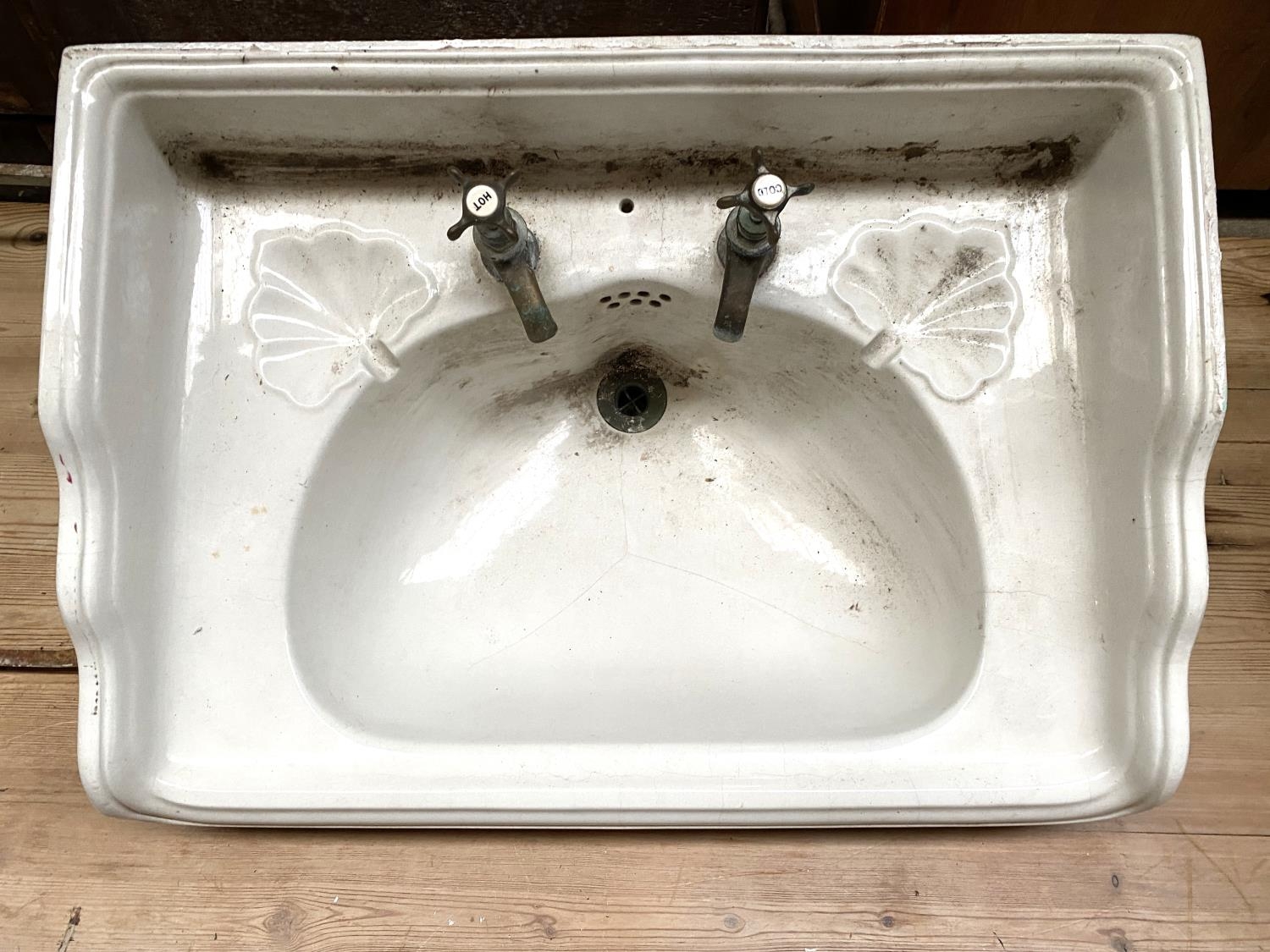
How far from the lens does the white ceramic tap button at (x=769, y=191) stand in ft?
1.65

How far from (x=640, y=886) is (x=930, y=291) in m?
0.54

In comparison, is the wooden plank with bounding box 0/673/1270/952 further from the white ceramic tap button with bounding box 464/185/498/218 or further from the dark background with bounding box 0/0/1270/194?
the dark background with bounding box 0/0/1270/194

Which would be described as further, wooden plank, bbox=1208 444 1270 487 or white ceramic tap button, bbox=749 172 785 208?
wooden plank, bbox=1208 444 1270 487

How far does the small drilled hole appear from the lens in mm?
775

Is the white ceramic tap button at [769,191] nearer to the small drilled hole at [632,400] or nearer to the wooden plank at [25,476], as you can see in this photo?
the small drilled hole at [632,400]

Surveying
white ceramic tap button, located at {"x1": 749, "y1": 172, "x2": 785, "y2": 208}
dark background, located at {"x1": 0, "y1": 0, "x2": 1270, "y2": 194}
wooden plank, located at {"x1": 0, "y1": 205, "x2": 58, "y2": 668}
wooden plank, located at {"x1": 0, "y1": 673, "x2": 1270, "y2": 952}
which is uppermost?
dark background, located at {"x1": 0, "y1": 0, "x2": 1270, "y2": 194}

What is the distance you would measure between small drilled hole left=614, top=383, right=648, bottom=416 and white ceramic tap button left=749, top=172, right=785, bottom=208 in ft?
0.96

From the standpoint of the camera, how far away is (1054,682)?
0.59m

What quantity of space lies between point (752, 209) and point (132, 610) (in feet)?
1.70

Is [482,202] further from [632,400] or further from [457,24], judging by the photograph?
[457,24]

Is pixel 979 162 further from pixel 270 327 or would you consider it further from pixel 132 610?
pixel 132 610

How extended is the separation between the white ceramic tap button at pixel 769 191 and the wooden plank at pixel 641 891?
499 mm

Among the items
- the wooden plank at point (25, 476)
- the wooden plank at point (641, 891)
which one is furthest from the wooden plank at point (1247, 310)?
the wooden plank at point (25, 476)

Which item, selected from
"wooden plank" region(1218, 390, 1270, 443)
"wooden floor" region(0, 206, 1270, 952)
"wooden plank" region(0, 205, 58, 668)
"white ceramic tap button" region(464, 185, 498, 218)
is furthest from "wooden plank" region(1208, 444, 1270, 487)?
"wooden plank" region(0, 205, 58, 668)
